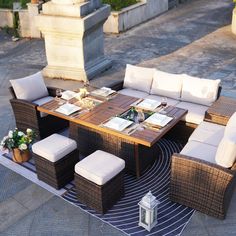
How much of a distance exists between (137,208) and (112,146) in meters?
1.27

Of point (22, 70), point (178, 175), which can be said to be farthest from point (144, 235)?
point (22, 70)

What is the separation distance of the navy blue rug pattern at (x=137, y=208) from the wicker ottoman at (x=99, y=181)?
0.50 ft

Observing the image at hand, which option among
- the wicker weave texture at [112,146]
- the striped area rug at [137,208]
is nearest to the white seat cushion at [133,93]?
the wicker weave texture at [112,146]

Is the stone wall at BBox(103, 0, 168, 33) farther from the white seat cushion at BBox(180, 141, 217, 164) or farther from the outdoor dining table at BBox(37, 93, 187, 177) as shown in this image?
the white seat cushion at BBox(180, 141, 217, 164)

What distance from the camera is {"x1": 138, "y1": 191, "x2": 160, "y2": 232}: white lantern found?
5176 mm

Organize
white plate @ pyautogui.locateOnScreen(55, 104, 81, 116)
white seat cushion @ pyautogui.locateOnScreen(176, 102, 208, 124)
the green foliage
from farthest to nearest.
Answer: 1. the green foliage
2. white seat cushion @ pyautogui.locateOnScreen(176, 102, 208, 124)
3. white plate @ pyautogui.locateOnScreen(55, 104, 81, 116)

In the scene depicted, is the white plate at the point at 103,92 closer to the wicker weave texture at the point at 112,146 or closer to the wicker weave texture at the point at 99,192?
the wicker weave texture at the point at 112,146

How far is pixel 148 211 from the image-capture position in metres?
5.20

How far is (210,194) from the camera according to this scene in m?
5.41

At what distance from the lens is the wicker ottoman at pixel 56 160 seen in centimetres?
604

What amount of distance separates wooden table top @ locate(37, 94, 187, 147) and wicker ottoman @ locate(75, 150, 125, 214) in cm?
49

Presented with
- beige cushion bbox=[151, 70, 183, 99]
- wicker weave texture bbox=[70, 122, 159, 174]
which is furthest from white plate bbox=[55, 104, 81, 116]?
beige cushion bbox=[151, 70, 183, 99]

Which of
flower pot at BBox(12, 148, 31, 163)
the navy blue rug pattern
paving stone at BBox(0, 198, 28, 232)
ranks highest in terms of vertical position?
flower pot at BBox(12, 148, 31, 163)

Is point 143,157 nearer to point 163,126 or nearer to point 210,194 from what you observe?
point 163,126
